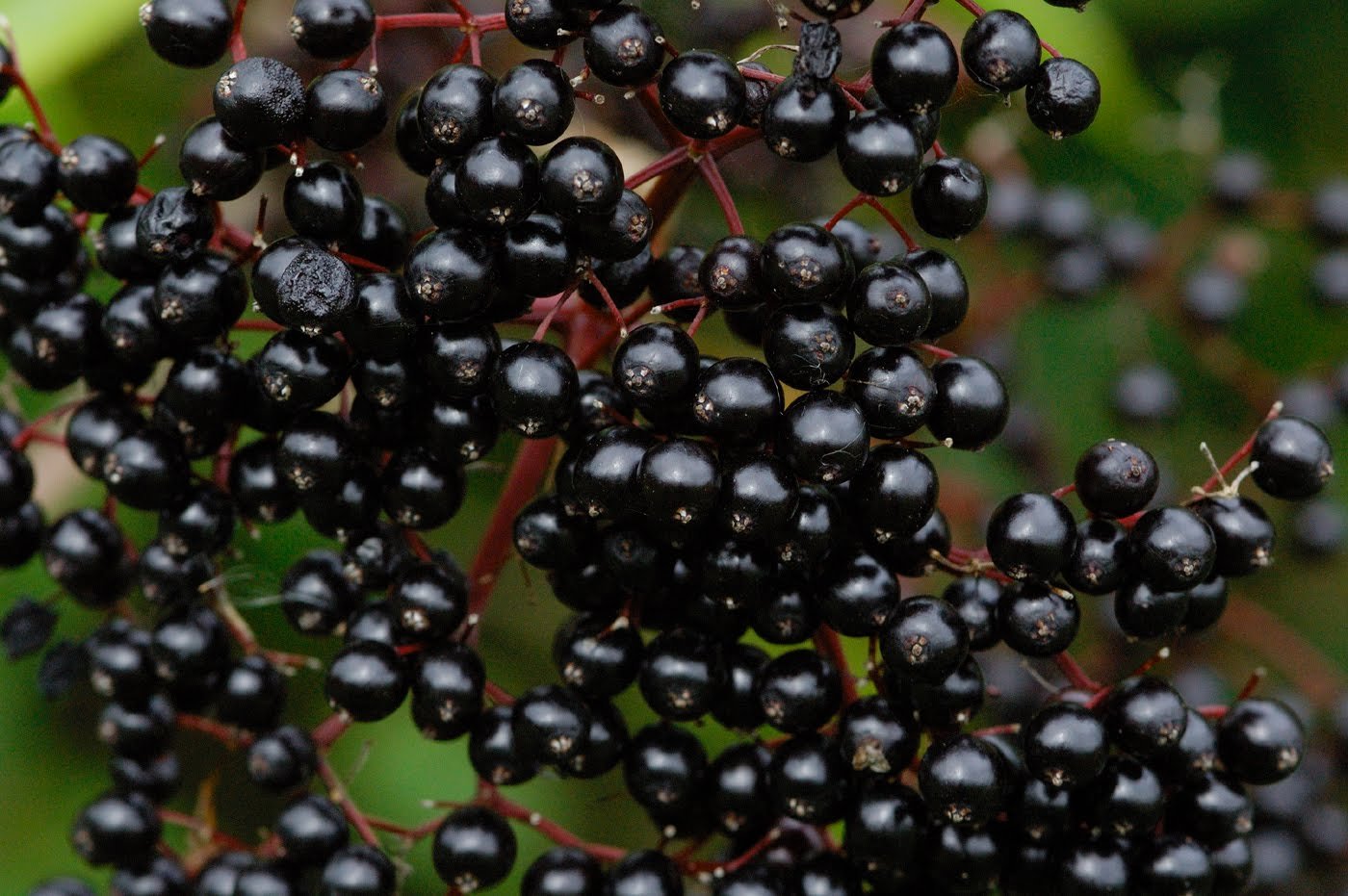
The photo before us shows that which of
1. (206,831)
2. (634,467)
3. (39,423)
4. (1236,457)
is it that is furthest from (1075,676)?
(39,423)

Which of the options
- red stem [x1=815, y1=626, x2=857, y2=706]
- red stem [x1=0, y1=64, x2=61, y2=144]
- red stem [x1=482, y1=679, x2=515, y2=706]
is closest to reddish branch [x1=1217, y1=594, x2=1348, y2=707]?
red stem [x1=815, y1=626, x2=857, y2=706]

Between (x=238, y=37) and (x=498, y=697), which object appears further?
(x=498, y=697)

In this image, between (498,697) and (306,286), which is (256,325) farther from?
(498,697)

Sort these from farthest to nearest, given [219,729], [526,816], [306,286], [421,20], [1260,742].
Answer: [219,729]
[526,816]
[1260,742]
[421,20]
[306,286]

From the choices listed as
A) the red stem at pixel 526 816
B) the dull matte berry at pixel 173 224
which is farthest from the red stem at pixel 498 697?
the dull matte berry at pixel 173 224

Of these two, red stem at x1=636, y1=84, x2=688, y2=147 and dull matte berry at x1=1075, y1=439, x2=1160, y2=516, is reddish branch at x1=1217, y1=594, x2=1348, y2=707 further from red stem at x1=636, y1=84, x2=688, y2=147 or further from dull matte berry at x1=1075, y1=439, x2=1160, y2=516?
red stem at x1=636, y1=84, x2=688, y2=147

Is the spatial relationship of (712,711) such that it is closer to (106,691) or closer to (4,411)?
(106,691)

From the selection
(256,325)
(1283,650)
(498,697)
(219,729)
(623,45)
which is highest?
(623,45)

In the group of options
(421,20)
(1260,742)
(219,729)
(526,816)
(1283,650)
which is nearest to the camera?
(421,20)
